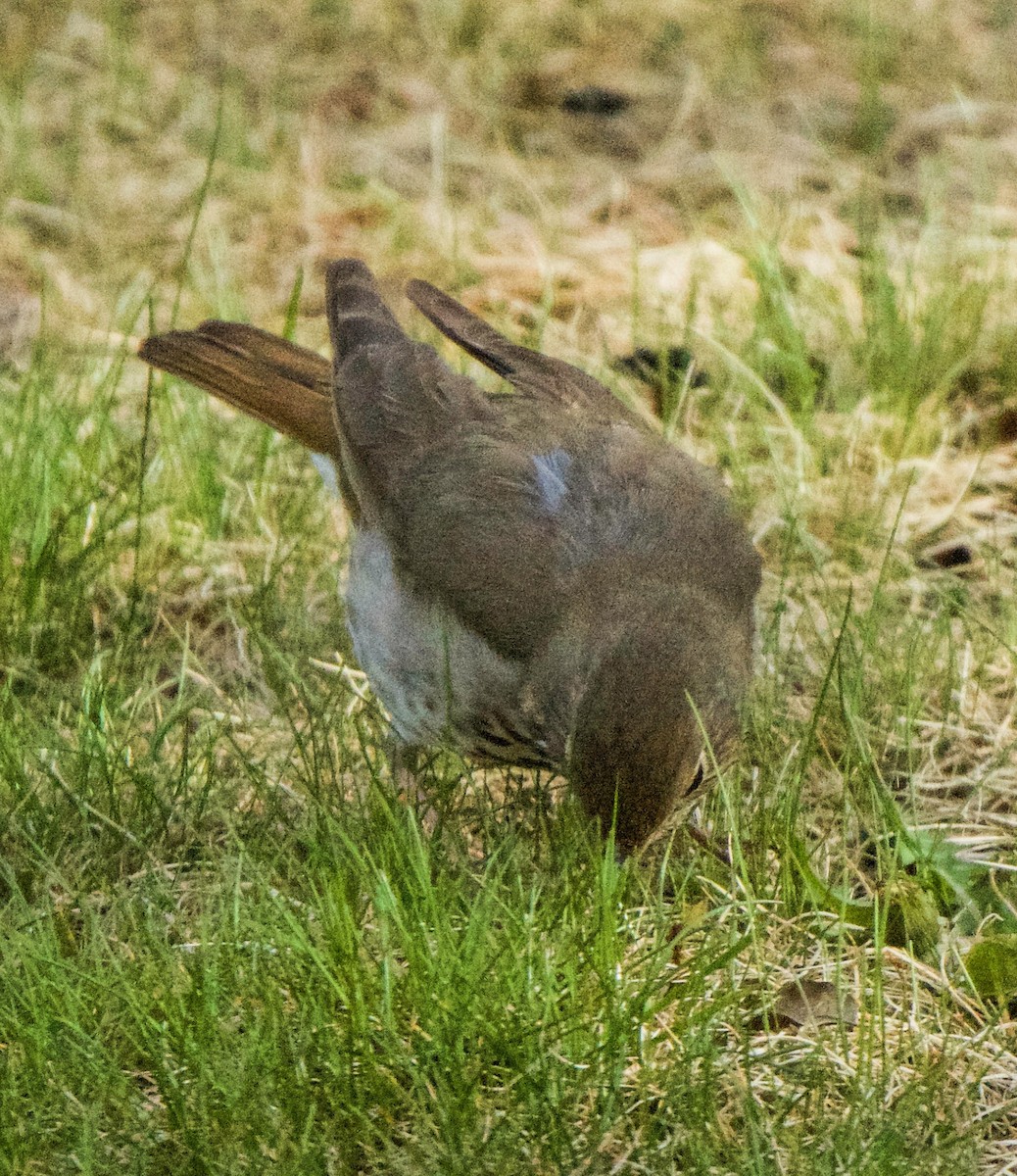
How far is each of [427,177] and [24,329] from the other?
2014 mm

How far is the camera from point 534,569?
3.88 metres

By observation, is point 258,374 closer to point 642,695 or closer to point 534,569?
point 534,569

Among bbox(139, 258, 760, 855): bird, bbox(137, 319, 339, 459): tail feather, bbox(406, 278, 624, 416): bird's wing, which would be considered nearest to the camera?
bbox(139, 258, 760, 855): bird

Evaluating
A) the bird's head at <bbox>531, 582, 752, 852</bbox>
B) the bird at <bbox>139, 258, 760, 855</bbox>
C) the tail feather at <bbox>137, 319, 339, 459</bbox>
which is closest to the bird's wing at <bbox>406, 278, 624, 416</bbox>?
the bird at <bbox>139, 258, 760, 855</bbox>

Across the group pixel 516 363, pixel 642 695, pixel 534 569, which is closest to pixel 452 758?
pixel 534 569

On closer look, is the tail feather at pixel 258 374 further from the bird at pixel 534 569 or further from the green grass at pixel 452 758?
the green grass at pixel 452 758

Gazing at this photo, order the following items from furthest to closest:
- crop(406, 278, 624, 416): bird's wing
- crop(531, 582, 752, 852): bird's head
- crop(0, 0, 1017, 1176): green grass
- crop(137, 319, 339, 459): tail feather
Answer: crop(137, 319, 339, 459): tail feather, crop(406, 278, 624, 416): bird's wing, crop(531, 582, 752, 852): bird's head, crop(0, 0, 1017, 1176): green grass

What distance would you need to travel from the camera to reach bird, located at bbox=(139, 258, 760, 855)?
11.3ft

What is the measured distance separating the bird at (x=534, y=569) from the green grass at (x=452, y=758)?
0.58ft

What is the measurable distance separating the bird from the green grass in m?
0.18

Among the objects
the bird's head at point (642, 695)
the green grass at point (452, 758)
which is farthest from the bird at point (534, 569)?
the green grass at point (452, 758)

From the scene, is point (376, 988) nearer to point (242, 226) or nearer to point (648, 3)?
point (242, 226)

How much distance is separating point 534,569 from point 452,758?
529 millimetres

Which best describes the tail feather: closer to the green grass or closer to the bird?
the bird
